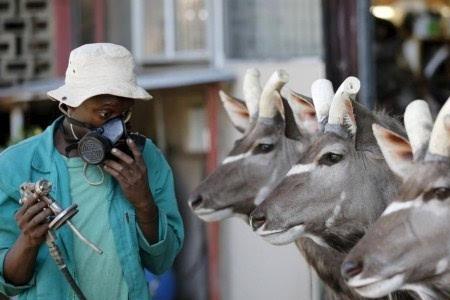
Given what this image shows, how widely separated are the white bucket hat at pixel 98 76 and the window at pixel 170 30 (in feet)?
15.1

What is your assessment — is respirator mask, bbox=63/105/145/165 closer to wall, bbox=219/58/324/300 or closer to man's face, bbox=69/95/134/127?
man's face, bbox=69/95/134/127

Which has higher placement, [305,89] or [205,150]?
[305,89]

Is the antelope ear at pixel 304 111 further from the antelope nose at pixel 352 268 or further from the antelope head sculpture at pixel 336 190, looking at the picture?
the antelope nose at pixel 352 268

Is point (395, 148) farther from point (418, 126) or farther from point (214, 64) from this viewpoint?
point (214, 64)

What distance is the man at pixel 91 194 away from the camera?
3963mm

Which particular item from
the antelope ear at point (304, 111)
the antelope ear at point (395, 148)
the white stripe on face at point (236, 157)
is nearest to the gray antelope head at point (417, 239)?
the antelope ear at point (395, 148)

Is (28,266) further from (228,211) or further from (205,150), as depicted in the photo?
(205,150)

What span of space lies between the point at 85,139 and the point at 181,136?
5248 mm

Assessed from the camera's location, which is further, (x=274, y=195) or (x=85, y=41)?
(x=85, y=41)

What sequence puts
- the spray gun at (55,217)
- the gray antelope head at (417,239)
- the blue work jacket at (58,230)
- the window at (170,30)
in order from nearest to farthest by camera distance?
the gray antelope head at (417,239)
the spray gun at (55,217)
the blue work jacket at (58,230)
the window at (170,30)

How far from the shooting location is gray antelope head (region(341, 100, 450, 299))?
3.56 metres

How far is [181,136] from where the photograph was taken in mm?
9141

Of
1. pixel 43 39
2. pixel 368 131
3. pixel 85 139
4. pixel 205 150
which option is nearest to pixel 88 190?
pixel 85 139

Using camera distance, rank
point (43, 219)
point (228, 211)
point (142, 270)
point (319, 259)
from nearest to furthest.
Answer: point (43, 219)
point (142, 270)
point (319, 259)
point (228, 211)
